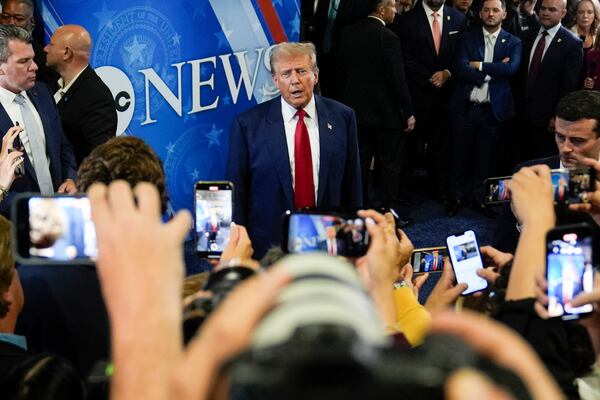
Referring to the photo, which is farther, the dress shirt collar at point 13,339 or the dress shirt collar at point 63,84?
the dress shirt collar at point 63,84

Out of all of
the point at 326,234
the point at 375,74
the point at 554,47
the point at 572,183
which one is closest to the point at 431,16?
the point at 375,74

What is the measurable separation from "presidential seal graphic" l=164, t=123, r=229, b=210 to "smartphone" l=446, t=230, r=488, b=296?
2.75 metres

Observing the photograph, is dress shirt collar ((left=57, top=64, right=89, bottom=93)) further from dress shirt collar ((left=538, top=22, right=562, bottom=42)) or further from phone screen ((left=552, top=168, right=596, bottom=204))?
dress shirt collar ((left=538, top=22, right=562, bottom=42))

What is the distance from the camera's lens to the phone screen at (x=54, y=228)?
5.85ft

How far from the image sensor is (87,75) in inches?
169

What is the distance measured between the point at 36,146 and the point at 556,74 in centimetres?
413

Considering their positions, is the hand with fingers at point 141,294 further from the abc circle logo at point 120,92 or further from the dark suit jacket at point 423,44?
the dark suit jacket at point 423,44

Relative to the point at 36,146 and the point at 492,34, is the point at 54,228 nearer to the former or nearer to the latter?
the point at 36,146

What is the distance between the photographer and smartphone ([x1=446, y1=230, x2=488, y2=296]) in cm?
264

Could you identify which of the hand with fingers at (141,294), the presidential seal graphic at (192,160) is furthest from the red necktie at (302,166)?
the hand with fingers at (141,294)

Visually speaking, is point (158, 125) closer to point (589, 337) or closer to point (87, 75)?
point (87, 75)

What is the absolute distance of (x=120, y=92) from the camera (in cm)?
469

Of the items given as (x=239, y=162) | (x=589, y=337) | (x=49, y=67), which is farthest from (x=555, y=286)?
(x=49, y=67)

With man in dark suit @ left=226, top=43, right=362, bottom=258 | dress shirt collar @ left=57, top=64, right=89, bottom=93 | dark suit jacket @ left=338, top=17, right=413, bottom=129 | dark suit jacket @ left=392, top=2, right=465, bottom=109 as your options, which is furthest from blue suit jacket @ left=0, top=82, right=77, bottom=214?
dark suit jacket @ left=392, top=2, right=465, bottom=109
